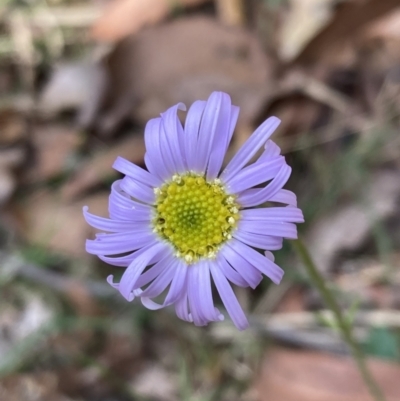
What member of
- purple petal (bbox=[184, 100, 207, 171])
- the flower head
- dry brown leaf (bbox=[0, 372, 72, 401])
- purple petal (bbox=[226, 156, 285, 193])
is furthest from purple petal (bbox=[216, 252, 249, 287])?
dry brown leaf (bbox=[0, 372, 72, 401])

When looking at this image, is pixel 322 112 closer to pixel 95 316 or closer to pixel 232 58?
pixel 232 58

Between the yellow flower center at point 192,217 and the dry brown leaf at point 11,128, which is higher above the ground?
the dry brown leaf at point 11,128

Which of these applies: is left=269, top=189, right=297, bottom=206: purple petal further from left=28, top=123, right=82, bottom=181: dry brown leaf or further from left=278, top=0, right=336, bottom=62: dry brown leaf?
left=28, top=123, right=82, bottom=181: dry brown leaf

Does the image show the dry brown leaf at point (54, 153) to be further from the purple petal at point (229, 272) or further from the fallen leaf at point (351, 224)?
the purple petal at point (229, 272)


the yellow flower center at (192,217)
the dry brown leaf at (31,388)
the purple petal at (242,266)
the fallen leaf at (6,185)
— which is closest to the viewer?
the purple petal at (242,266)

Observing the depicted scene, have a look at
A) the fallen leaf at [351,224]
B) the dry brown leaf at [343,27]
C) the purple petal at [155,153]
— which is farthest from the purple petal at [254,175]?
the dry brown leaf at [343,27]

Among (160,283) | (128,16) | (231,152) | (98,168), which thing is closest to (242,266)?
(160,283)

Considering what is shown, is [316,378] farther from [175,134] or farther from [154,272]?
[175,134]

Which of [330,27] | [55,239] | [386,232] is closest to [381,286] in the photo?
[386,232]
